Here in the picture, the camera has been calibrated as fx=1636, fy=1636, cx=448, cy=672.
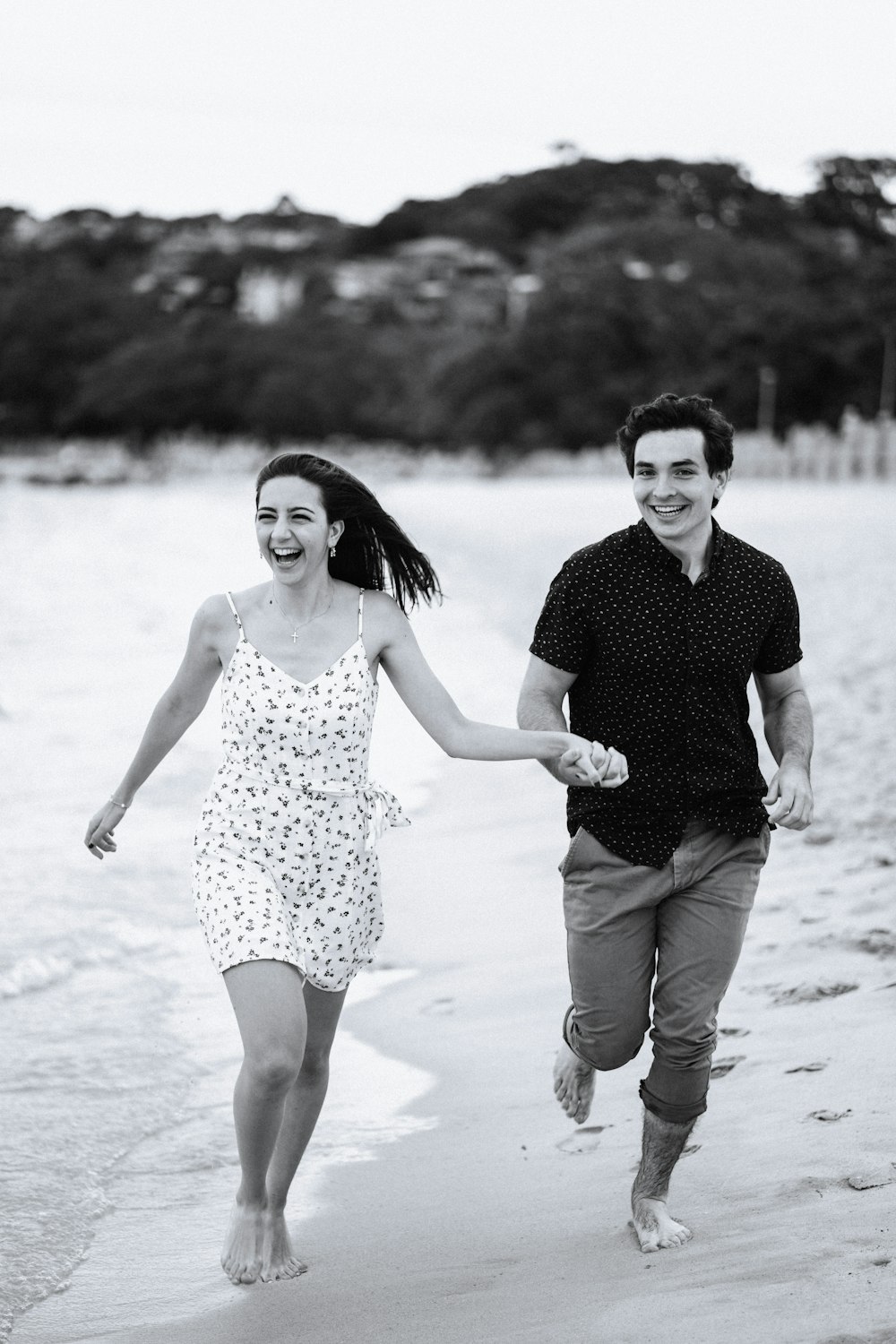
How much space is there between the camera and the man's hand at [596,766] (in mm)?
3170

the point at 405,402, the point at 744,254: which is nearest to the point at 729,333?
the point at 744,254

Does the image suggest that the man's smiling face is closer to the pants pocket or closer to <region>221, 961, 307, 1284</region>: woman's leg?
the pants pocket

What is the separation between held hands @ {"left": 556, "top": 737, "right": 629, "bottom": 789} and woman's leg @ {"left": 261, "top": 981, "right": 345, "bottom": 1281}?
0.70m

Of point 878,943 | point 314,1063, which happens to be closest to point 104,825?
point 314,1063

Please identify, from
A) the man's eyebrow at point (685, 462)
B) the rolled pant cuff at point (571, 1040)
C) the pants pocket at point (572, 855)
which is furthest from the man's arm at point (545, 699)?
the rolled pant cuff at point (571, 1040)

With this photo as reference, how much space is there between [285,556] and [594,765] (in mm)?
785

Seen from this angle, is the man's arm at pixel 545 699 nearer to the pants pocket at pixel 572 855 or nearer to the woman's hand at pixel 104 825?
the pants pocket at pixel 572 855

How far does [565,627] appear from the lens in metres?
3.33

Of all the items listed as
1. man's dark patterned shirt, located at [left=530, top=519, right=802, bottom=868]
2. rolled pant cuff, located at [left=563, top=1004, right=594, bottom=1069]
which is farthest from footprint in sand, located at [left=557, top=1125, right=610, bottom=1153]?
man's dark patterned shirt, located at [left=530, top=519, right=802, bottom=868]

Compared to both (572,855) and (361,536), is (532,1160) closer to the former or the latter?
(572,855)

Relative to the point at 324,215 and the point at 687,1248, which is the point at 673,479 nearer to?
the point at 687,1248

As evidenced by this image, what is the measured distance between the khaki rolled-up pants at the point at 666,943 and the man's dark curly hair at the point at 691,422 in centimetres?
77

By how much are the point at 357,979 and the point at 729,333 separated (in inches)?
1798

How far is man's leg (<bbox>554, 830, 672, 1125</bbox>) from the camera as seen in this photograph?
129 inches
